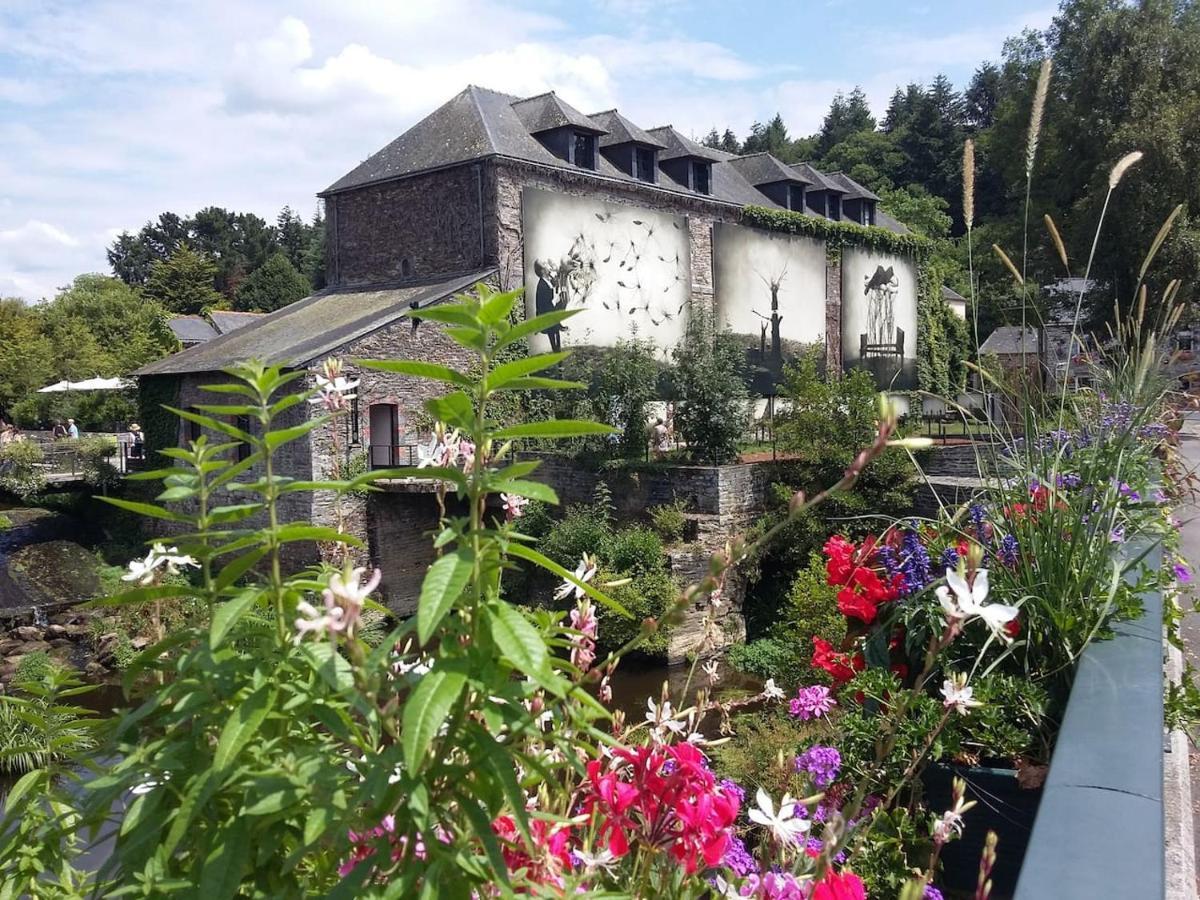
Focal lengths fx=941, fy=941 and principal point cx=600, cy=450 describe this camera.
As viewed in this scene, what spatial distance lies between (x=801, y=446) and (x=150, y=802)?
627 inches

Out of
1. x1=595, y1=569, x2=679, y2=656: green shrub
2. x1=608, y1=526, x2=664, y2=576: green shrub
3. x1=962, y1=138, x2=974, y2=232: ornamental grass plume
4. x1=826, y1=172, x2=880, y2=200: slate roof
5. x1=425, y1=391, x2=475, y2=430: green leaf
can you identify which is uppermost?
x1=826, y1=172, x2=880, y2=200: slate roof

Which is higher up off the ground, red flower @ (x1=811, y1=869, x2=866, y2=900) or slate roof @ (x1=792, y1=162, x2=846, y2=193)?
slate roof @ (x1=792, y1=162, x2=846, y2=193)

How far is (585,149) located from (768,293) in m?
6.60

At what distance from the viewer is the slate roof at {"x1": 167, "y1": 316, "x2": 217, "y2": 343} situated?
135 ft

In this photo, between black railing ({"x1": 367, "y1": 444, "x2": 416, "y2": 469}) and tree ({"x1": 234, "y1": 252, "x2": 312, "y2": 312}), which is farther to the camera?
tree ({"x1": 234, "y1": 252, "x2": 312, "y2": 312})

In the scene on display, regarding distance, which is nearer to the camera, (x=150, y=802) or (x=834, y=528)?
(x=150, y=802)

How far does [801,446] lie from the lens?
54.1 feet

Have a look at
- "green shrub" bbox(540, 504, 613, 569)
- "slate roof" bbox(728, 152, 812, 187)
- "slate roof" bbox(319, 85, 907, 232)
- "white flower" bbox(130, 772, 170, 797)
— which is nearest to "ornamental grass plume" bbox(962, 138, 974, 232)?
"white flower" bbox(130, 772, 170, 797)

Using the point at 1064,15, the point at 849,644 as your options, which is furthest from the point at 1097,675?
the point at 1064,15

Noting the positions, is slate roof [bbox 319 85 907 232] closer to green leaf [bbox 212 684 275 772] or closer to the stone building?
the stone building

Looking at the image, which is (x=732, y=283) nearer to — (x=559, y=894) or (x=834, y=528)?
(x=834, y=528)

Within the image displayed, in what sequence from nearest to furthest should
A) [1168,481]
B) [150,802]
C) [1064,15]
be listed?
1. [150,802]
2. [1168,481]
3. [1064,15]

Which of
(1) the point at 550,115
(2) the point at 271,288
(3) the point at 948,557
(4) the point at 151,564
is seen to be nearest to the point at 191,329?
(2) the point at 271,288

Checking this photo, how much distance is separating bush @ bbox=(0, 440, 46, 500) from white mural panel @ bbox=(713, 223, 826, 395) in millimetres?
16348
